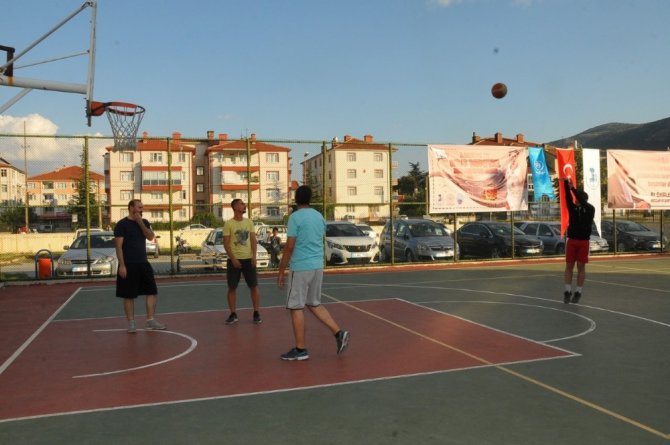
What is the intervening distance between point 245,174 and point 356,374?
5299cm

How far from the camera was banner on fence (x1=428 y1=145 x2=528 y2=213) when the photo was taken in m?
18.2

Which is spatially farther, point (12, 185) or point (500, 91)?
point (500, 91)

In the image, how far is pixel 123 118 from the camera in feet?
48.3

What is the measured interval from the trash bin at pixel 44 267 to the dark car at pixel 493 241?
13991mm

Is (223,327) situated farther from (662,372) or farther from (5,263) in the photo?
(5,263)

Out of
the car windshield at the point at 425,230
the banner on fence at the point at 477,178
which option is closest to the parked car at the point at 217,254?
the car windshield at the point at 425,230

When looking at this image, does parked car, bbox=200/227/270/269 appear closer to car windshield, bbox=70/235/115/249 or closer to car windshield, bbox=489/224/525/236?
car windshield, bbox=70/235/115/249

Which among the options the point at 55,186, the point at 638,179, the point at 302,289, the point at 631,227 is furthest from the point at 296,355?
the point at 631,227

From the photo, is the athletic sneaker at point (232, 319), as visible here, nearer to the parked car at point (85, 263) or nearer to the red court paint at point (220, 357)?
the red court paint at point (220, 357)

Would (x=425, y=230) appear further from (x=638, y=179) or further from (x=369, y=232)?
(x=638, y=179)

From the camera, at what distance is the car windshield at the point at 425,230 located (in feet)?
65.8

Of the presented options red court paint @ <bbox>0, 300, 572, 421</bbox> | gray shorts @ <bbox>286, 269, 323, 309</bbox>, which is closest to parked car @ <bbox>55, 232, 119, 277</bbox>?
red court paint @ <bbox>0, 300, 572, 421</bbox>

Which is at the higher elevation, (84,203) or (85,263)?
(84,203)

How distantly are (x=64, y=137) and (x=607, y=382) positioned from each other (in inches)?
539
